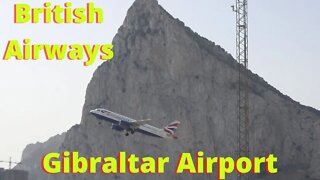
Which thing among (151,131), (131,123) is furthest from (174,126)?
(131,123)

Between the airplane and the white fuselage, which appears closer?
the airplane

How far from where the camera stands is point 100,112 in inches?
6806

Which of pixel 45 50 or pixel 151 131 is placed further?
pixel 151 131

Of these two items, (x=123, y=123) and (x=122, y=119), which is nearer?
(x=123, y=123)

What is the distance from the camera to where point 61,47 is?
381 ft

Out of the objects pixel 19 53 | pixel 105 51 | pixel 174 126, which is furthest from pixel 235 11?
pixel 19 53

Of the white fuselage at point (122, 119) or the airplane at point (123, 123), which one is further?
the white fuselage at point (122, 119)

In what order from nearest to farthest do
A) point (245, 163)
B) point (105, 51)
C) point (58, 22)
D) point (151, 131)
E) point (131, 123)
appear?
point (58, 22) < point (105, 51) < point (131, 123) < point (151, 131) < point (245, 163)

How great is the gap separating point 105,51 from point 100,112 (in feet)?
176

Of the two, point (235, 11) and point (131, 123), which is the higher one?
point (235, 11)

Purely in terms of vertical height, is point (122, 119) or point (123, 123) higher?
point (122, 119)

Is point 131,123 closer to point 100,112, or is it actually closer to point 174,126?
point 100,112

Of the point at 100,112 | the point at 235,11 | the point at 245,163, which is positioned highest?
the point at 235,11

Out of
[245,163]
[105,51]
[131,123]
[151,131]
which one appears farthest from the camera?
[245,163]
